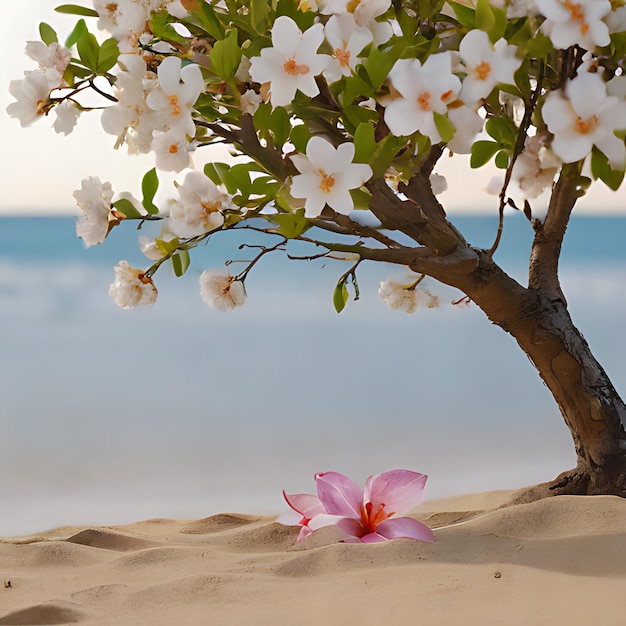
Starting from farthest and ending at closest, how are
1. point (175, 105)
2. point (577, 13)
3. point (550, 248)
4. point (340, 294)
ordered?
point (550, 248)
point (340, 294)
point (175, 105)
point (577, 13)

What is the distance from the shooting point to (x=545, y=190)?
46.7 inches

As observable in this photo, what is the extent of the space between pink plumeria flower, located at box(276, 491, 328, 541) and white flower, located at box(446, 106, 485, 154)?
1.97 feet

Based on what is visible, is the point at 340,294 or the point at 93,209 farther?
the point at 340,294

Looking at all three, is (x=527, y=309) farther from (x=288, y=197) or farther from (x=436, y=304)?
(x=288, y=197)

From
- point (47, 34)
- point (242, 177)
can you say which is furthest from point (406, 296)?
point (47, 34)

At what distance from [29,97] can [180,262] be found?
30cm

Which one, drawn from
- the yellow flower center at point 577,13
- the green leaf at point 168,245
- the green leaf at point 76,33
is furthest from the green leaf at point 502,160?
the green leaf at point 76,33

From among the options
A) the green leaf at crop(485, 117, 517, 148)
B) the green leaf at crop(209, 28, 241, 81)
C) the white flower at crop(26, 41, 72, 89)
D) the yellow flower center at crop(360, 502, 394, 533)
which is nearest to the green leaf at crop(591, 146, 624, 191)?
the green leaf at crop(485, 117, 517, 148)

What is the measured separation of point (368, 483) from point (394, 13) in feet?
2.18

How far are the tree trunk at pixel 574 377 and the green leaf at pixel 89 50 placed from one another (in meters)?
0.70

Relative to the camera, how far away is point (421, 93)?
94 cm

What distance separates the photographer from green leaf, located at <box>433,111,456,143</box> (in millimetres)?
918

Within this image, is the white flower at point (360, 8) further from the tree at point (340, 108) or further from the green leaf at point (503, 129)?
the green leaf at point (503, 129)

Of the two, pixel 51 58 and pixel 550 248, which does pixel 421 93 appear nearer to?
pixel 51 58
